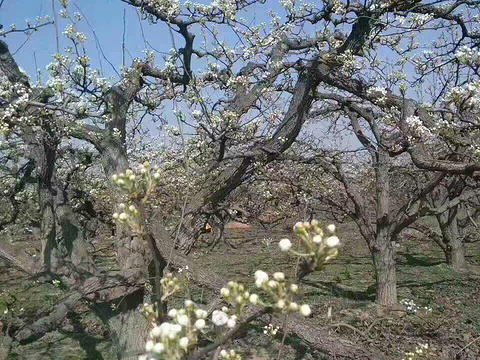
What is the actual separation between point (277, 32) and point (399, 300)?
5.38 m

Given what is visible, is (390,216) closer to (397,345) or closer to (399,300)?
(399,300)

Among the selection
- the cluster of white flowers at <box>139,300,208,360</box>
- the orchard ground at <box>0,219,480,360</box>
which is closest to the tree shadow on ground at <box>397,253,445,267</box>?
the orchard ground at <box>0,219,480,360</box>

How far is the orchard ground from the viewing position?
255 inches

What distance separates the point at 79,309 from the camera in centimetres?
913

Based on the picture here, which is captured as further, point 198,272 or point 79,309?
point 79,309

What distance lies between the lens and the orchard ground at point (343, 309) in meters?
6.47

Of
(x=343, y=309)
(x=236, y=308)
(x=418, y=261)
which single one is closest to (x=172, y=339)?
(x=236, y=308)

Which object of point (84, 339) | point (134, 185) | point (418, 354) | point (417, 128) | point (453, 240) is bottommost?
point (84, 339)

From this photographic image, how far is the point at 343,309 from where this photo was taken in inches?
329

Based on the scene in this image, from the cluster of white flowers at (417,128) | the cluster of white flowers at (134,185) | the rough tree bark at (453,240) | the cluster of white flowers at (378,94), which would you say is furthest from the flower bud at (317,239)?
the rough tree bark at (453,240)

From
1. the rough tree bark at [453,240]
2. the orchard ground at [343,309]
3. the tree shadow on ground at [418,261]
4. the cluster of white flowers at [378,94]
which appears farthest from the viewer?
the tree shadow on ground at [418,261]

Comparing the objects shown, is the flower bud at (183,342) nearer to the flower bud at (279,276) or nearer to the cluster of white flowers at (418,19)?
the flower bud at (279,276)

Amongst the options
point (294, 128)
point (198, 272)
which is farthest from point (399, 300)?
point (198, 272)

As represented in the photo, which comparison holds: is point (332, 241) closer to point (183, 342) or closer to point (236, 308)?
point (236, 308)
